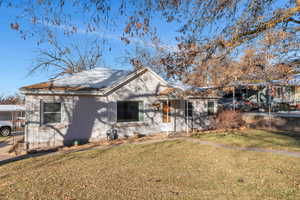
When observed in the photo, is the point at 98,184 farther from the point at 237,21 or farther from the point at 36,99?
the point at 36,99

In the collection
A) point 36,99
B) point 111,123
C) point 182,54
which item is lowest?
point 111,123

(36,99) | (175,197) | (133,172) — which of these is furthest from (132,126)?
(175,197)

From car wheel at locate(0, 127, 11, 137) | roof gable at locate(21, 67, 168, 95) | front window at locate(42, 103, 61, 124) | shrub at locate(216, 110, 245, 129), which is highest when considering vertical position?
roof gable at locate(21, 67, 168, 95)

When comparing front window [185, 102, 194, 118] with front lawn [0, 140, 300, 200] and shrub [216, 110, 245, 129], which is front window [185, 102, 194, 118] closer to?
shrub [216, 110, 245, 129]

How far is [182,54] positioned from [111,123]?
7447 mm

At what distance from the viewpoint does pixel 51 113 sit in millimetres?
11234

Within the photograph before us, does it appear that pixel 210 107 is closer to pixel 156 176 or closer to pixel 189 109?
pixel 189 109

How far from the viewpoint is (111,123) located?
12.6m

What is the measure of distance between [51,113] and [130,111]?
4859 mm

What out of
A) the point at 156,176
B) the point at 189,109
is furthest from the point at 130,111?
the point at 156,176

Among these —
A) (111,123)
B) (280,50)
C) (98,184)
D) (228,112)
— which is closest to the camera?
(98,184)

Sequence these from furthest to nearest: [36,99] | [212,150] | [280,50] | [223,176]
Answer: [36,99] → [212,150] → [280,50] → [223,176]

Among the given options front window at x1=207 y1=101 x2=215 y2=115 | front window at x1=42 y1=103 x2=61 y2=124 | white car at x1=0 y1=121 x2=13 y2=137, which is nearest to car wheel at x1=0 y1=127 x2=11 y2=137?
white car at x1=0 y1=121 x2=13 y2=137

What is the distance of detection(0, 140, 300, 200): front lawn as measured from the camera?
4531 millimetres
